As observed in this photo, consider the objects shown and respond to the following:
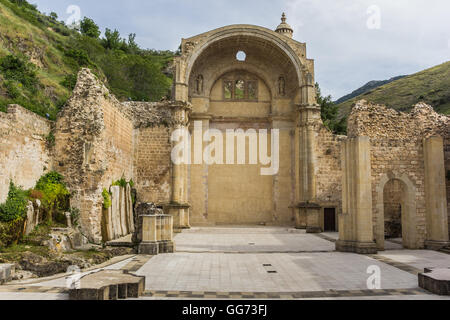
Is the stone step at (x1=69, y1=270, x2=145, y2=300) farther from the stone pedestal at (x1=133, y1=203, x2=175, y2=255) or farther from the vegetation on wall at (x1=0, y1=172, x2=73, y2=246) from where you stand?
the vegetation on wall at (x1=0, y1=172, x2=73, y2=246)

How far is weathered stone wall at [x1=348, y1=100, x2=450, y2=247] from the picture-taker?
12.8m

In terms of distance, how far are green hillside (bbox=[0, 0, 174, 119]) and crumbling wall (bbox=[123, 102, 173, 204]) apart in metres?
4.91

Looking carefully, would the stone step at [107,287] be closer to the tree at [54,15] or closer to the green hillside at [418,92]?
the green hillside at [418,92]

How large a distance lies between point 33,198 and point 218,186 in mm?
11752

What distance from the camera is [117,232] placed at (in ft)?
51.1

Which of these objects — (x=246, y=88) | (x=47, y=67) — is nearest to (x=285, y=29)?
(x=246, y=88)

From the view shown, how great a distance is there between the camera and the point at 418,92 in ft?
151

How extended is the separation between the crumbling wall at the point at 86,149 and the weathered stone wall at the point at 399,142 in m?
11.0

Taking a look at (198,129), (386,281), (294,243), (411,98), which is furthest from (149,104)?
(411,98)

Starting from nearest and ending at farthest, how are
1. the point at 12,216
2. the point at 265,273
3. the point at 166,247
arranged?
the point at 265,273, the point at 12,216, the point at 166,247

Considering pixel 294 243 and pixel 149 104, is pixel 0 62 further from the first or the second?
pixel 294 243

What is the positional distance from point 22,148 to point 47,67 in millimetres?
19731

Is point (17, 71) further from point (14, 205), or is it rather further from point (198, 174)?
point (14, 205)

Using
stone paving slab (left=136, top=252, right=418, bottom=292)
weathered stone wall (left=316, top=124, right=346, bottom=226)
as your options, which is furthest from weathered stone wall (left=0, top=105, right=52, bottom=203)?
weathered stone wall (left=316, top=124, right=346, bottom=226)
